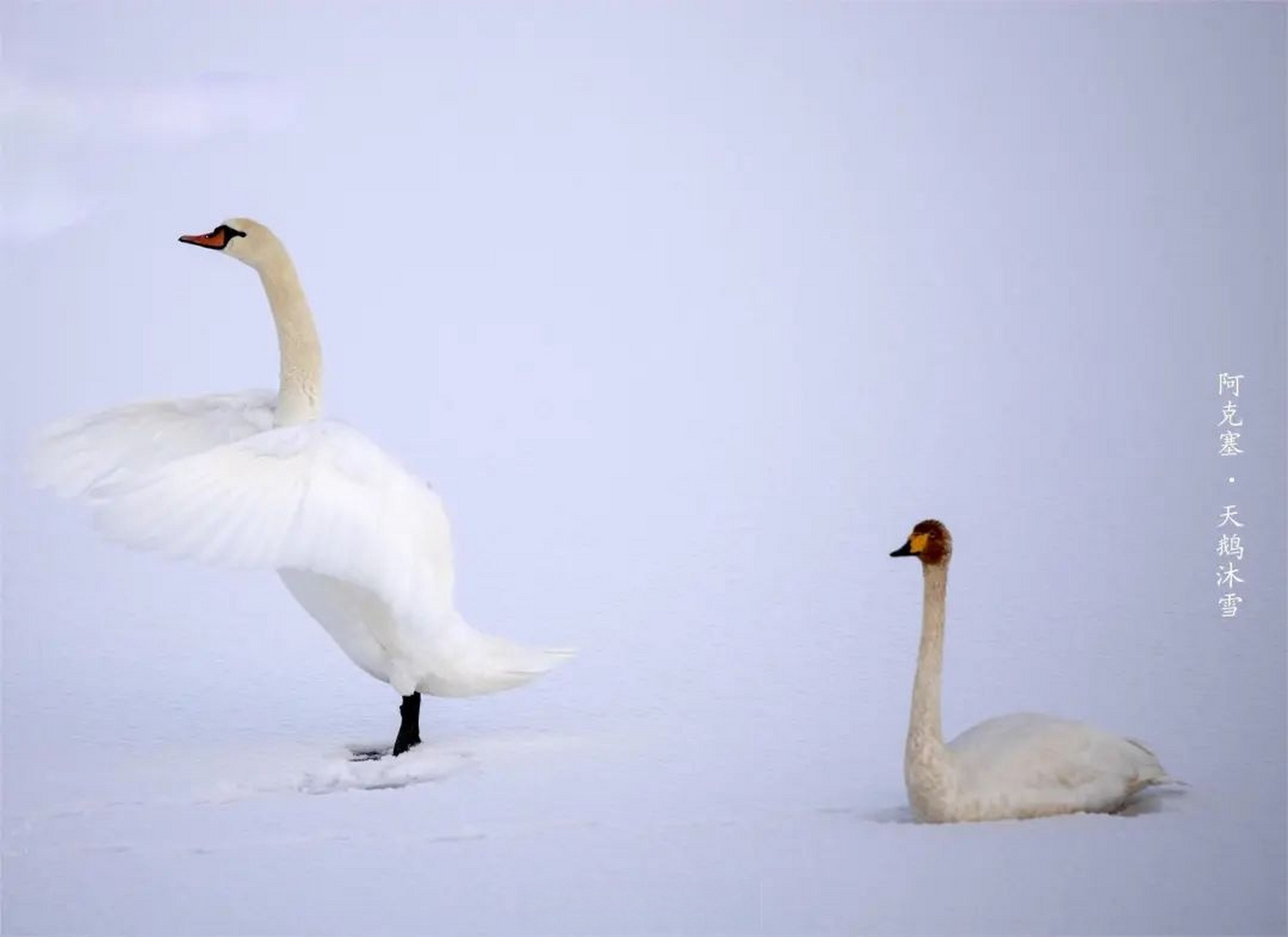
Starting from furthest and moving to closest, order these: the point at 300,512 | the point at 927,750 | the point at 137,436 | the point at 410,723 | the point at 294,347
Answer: the point at 137,436 → the point at 294,347 → the point at 410,723 → the point at 300,512 → the point at 927,750

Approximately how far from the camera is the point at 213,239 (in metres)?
7.39

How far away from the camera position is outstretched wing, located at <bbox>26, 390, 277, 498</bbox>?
7.24 metres

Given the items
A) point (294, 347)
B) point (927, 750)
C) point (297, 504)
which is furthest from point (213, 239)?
point (927, 750)

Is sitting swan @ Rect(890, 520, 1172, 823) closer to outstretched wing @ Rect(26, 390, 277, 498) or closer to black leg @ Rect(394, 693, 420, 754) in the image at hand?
black leg @ Rect(394, 693, 420, 754)

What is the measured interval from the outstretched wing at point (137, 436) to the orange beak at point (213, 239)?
550 millimetres

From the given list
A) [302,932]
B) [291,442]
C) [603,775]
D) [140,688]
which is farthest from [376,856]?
[140,688]

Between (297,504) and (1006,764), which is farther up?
(297,504)

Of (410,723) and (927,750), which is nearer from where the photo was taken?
(927,750)

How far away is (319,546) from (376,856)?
1003mm

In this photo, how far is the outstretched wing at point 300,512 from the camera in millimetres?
6062

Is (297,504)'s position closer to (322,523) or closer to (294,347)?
(322,523)

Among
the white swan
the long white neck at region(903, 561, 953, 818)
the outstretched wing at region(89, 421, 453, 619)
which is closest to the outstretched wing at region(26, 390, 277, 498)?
the white swan

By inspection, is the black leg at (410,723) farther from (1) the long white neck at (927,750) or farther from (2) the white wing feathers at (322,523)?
(1) the long white neck at (927,750)

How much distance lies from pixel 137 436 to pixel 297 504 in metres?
1.35
